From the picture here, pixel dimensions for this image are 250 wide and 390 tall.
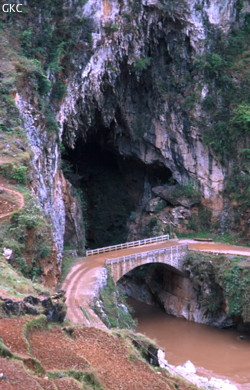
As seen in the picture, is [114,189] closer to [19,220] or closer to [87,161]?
[87,161]

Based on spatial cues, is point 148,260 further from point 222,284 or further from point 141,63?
point 141,63

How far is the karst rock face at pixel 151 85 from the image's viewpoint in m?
30.1

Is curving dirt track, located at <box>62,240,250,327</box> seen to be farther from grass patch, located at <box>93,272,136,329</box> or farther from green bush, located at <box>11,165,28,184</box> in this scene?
green bush, located at <box>11,165,28,184</box>

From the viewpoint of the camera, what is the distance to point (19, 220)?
15977mm

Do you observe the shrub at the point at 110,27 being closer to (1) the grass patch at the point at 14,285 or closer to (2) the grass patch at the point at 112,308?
(2) the grass patch at the point at 112,308

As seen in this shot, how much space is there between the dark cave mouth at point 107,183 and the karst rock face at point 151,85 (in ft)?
3.70

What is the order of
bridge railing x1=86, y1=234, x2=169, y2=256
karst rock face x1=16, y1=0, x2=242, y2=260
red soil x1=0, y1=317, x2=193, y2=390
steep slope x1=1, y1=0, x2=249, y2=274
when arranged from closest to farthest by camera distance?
red soil x1=0, y1=317, x2=193, y2=390, bridge railing x1=86, y1=234, x2=169, y2=256, steep slope x1=1, y1=0, x2=249, y2=274, karst rock face x1=16, y1=0, x2=242, y2=260

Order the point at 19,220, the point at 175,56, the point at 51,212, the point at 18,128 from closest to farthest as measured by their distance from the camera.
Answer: the point at 19,220 < the point at 18,128 < the point at 51,212 < the point at 175,56

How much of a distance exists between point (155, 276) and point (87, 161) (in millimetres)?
12030

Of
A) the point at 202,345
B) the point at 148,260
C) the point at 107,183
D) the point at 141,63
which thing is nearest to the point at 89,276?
the point at 148,260

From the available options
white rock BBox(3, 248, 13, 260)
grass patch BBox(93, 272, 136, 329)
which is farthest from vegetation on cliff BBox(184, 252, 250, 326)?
white rock BBox(3, 248, 13, 260)

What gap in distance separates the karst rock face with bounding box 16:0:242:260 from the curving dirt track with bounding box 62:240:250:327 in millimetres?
4432

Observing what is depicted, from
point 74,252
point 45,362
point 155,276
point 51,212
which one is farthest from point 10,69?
point 45,362

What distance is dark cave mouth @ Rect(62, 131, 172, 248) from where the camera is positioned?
36.5m
